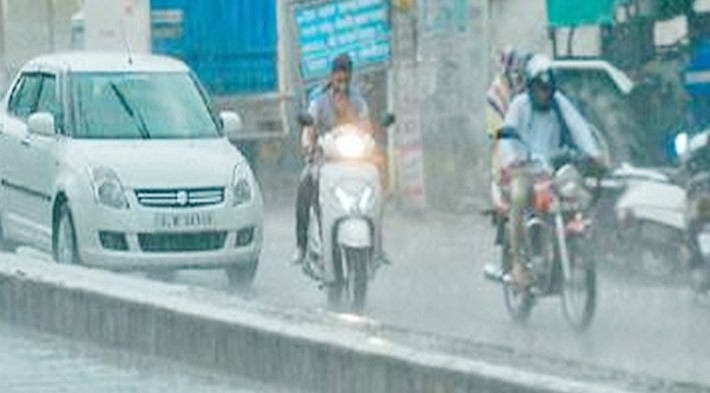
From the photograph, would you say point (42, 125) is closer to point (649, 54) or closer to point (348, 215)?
point (348, 215)

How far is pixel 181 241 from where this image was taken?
1694cm

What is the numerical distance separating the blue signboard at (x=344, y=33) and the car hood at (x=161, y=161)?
6995 millimetres

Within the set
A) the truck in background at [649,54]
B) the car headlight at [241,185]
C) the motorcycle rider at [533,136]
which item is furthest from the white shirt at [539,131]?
the truck in background at [649,54]

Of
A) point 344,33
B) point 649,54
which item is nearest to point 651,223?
point 649,54

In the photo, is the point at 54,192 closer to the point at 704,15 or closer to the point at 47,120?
the point at 47,120

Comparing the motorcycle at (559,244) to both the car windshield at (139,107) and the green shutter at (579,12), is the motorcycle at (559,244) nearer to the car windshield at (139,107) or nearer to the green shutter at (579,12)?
the car windshield at (139,107)

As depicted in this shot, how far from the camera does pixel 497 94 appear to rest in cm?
1933

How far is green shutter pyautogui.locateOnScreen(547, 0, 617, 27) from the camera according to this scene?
69.6 ft

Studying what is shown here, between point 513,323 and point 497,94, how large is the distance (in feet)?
16.0

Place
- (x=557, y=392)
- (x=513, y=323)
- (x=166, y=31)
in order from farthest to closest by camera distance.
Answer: (x=166, y=31)
(x=513, y=323)
(x=557, y=392)

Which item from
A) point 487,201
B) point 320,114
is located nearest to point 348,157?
point 320,114

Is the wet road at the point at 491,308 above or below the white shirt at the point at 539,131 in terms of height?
below

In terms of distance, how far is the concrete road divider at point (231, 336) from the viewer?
30.9 feet

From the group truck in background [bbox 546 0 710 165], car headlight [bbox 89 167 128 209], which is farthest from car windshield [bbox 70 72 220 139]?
truck in background [bbox 546 0 710 165]
